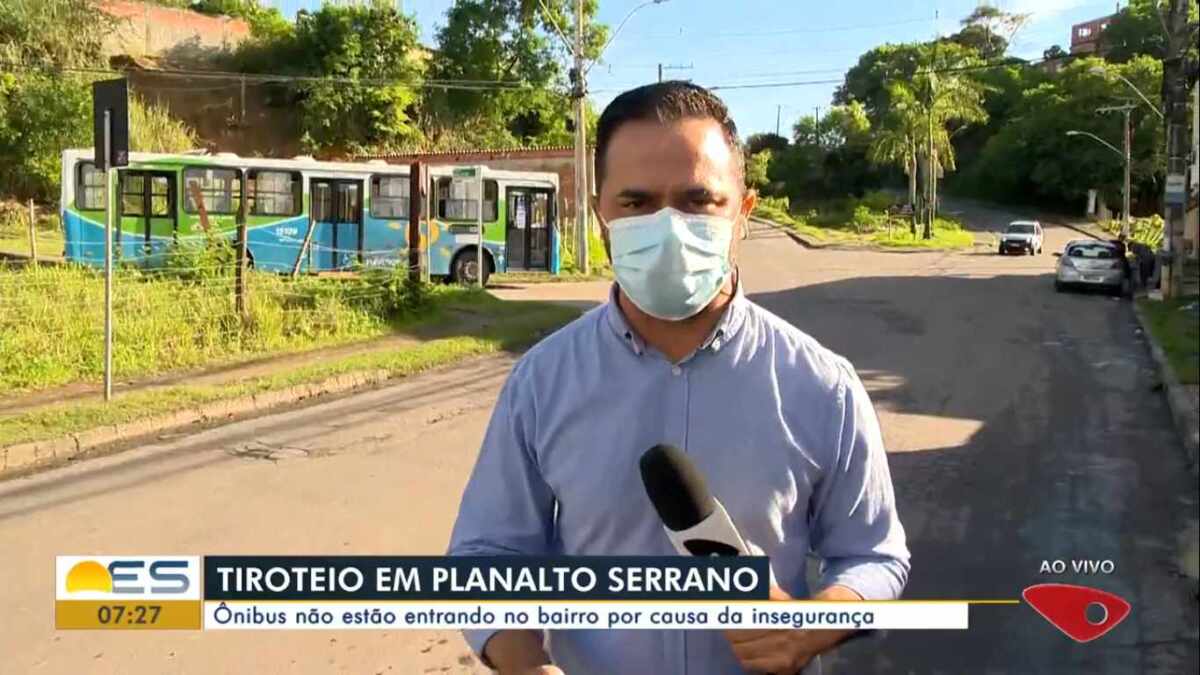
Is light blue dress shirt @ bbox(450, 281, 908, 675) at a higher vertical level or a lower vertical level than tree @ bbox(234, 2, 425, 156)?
lower

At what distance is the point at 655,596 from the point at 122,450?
7.36 m

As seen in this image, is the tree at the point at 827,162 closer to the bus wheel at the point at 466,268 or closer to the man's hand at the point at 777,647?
the bus wheel at the point at 466,268

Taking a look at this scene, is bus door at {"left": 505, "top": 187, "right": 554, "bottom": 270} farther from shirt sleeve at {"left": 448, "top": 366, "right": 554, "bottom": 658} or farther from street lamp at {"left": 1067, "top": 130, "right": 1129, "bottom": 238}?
shirt sleeve at {"left": 448, "top": 366, "right": 554, "bottom": 658}

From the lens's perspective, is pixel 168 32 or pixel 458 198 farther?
pixel 168 32

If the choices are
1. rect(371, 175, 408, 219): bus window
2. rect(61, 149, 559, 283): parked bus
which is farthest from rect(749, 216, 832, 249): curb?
rect(371, 175, 408, 219): bus window

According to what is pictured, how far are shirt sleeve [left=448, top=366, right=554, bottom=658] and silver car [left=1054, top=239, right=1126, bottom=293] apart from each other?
2282 cm

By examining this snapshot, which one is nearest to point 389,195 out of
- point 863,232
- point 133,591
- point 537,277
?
point 537,277

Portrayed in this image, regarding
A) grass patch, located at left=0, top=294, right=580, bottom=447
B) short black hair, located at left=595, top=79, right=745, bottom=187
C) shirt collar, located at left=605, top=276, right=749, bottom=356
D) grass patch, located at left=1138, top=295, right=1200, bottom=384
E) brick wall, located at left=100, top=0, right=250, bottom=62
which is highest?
brick wall, located at left=100, top=0, right=250, bottom=62

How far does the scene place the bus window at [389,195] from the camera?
21234 millimetres

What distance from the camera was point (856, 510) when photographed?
1.80 meters

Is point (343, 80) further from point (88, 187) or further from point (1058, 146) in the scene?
point (1058, 146)

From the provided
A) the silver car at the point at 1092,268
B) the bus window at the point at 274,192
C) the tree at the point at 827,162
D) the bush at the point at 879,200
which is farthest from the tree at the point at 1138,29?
the tree at the point at 827,162

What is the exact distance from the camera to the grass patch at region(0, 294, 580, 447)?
8.30m

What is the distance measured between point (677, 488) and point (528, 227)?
21988mm
